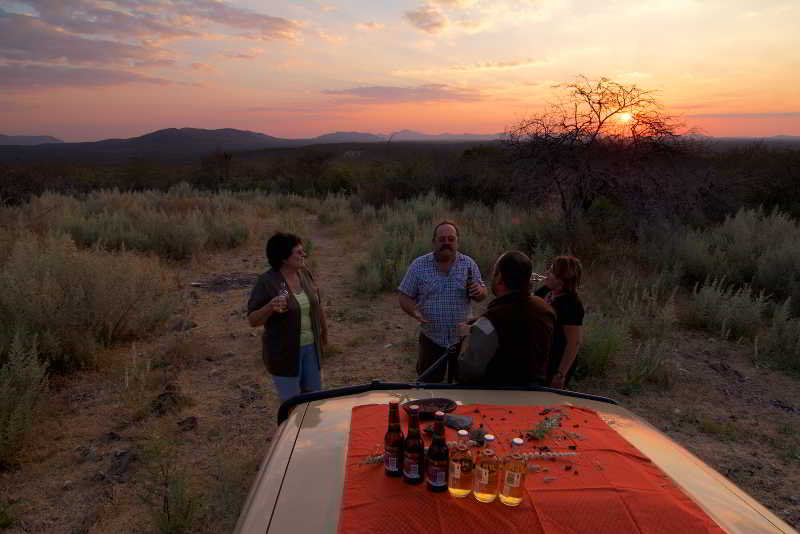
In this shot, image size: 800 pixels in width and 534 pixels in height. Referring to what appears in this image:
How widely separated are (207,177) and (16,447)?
3017 centimetres

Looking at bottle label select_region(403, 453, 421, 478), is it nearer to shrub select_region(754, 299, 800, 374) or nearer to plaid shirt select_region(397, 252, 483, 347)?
plaid shirt select_region(397, 252, 483, 347)

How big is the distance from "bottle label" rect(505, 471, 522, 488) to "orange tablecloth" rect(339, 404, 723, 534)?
0.23 feet

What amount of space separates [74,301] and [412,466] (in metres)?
5.73

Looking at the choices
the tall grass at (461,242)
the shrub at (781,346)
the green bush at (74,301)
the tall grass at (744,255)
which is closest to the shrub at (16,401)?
the green bush at (74,301)

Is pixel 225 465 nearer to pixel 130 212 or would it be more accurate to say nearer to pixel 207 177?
pixel 130 212

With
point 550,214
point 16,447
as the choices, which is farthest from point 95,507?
point 550,214

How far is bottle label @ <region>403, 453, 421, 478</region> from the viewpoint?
1.95m

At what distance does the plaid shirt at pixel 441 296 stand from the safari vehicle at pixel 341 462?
4.73 feet

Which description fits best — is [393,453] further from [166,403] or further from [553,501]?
[166,403]

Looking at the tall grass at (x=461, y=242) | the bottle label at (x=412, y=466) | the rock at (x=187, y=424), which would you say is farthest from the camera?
the tall grass at (x=461, y=242)

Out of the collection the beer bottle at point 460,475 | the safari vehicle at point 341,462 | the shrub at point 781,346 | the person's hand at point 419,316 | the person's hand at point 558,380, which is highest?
the beer bottle at point 460,475

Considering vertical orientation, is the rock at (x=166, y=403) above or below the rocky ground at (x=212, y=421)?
above

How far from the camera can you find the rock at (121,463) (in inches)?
163

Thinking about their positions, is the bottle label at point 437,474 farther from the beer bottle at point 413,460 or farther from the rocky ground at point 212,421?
the rocky ground at point 212,421
